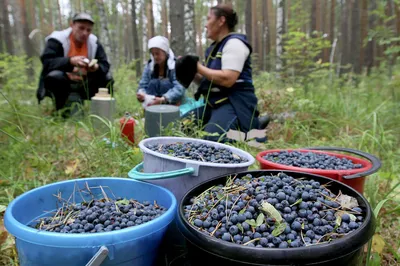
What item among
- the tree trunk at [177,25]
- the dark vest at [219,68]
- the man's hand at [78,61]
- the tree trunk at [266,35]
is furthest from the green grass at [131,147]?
the tree trunk at [266,35]

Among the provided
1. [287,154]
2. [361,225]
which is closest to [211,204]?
[361,225]

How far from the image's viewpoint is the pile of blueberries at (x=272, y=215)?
0.85 meters

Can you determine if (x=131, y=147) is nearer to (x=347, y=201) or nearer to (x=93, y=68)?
(x=347, y=201)

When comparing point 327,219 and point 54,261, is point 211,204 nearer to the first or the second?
point 327,219

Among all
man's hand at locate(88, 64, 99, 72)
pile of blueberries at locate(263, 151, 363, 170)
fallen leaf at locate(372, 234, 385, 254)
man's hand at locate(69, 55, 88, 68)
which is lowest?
fallen leaf at locate(372, 234, 385, 254)

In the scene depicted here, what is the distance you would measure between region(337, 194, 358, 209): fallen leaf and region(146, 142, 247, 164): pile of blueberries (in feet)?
1.51

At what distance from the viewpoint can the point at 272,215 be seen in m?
0.91

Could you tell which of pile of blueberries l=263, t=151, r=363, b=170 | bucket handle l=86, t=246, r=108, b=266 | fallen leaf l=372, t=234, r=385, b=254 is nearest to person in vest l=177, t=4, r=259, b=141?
pile of blueberries l=263, t=151, r=363, b=170

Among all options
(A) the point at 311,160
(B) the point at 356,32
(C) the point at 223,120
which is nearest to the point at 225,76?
(C) the point at 223,120

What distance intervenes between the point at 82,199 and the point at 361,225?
1.04m

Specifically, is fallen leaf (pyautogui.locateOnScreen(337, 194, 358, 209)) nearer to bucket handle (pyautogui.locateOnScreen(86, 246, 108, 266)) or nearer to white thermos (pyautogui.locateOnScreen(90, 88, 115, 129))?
bucket handle (pyautogui.locateOnScreen(86, 246, 108, 266))

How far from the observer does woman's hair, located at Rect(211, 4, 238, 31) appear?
269 cm

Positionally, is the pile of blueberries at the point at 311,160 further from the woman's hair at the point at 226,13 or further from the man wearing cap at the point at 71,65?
the man wearing cap at the point at 71,65

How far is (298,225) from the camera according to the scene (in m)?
0.88
